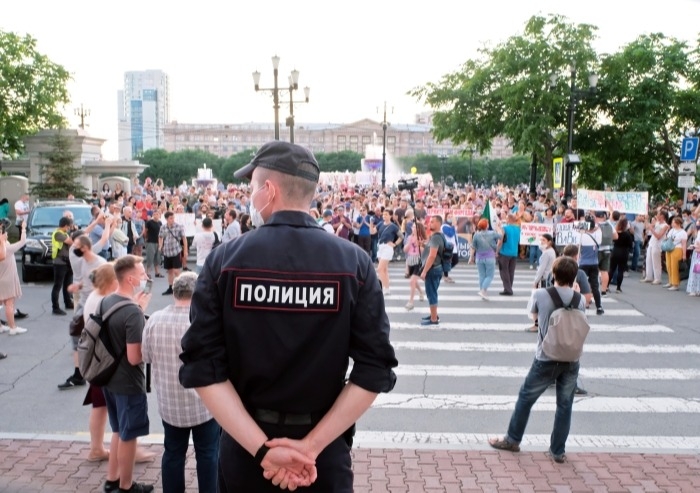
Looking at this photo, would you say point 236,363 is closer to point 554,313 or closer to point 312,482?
point 312,482

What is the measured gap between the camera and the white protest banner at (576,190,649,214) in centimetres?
1811

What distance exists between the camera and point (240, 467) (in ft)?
8.41

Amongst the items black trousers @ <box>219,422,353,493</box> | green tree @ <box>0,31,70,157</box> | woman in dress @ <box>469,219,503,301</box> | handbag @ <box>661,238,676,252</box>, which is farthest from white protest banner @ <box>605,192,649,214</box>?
green tree @ <box>0,31,70,157</box>

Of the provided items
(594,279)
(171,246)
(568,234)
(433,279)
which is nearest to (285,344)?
(433,279)

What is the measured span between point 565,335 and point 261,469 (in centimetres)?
386

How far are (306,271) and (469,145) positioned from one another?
29893 mm

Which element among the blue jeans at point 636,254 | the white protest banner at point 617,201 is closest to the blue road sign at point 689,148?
the white protest banner at point 617,201

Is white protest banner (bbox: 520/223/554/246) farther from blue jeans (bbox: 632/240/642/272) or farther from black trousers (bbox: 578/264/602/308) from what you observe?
black trousers (bbox: 578/264/602/308)

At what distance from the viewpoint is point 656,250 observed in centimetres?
1631

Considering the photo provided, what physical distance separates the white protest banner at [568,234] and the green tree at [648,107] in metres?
14.6

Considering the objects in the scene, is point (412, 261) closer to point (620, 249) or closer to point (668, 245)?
point (620, 249)

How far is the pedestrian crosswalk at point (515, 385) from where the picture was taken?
668cm

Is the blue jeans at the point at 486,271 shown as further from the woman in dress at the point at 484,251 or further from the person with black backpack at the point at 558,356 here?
the person with black backpack at the point at 558,356

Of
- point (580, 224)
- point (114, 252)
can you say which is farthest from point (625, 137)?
point (114, 252)
